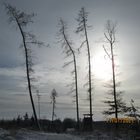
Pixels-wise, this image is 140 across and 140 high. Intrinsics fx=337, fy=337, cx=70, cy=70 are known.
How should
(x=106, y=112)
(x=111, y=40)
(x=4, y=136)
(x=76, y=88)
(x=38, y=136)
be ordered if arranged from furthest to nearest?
(x=106, y=112)
(x=111, y=40)
(x=76, y=88)
(x=38, y=136)
(x=4, y=136)

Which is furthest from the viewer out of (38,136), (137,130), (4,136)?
(137,130)

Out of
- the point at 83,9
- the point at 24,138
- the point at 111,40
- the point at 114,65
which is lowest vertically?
the point at 24,138

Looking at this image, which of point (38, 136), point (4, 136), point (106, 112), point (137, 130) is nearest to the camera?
point (4, 136)

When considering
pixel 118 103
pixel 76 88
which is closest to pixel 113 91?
pixel 118 103

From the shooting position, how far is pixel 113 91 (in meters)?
40.4

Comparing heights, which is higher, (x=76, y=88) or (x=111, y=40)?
(x=111, y=40)

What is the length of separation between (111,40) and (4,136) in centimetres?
2401

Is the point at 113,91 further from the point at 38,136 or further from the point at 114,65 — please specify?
the point at 38,136

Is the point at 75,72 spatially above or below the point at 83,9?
below

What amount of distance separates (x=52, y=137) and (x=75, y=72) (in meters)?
17.4

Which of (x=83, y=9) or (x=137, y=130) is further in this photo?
(x=83, y=9)

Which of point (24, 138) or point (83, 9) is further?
point (83, 9)

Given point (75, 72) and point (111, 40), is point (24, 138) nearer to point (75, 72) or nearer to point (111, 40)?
point (75, 72)

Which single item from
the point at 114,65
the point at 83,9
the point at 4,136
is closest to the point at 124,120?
the point at 114,65
